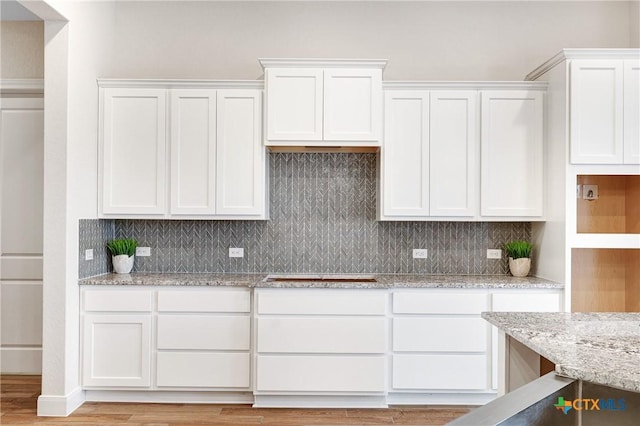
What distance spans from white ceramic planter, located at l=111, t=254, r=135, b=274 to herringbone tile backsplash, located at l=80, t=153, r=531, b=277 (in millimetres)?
184

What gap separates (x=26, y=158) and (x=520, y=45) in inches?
165

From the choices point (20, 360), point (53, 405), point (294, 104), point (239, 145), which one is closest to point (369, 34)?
point (294, 104)

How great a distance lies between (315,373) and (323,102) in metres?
1.90

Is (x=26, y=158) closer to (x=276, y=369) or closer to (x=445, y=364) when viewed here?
(x=276, y=369)

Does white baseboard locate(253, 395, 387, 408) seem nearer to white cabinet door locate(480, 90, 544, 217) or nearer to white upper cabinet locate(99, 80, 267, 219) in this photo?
white upper cabinet locate(99, 80, 267, 219)

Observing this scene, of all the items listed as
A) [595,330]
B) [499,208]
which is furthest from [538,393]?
[499,208]

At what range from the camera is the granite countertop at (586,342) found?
1.16m

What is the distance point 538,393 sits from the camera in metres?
1.19

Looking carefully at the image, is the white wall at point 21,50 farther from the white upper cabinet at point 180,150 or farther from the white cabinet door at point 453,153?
the white cabinet door at point 453,153

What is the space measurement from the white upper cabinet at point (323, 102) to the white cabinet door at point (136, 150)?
2.85 feet

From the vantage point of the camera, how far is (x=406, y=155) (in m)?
3.42

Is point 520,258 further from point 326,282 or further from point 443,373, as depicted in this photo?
point 326,282

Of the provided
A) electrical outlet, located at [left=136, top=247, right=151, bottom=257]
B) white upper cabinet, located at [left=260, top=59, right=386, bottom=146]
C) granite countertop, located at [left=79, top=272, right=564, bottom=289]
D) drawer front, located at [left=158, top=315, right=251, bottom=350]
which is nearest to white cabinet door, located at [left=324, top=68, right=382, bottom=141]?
A: white upper cabinet, located at [left=260, top=59, right=386, bottom=146]

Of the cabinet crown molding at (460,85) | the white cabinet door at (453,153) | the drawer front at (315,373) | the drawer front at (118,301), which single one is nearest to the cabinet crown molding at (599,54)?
the cabinet crown molding at (460,85)
